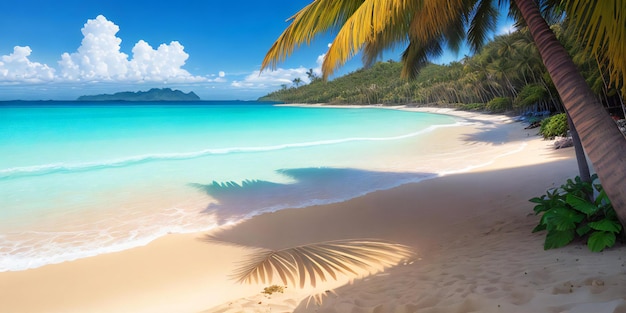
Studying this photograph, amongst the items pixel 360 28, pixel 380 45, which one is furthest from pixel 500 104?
pixel 360 28

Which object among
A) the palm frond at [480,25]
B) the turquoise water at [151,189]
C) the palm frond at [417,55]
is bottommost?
the turquoise water at [151,189]

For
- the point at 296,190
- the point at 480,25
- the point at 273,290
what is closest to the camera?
the point at 273,290

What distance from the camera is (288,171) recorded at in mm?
10766

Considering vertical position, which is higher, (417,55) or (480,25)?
(480,25)

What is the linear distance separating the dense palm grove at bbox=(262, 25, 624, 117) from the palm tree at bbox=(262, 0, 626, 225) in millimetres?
236

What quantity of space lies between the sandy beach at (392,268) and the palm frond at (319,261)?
0.58ft

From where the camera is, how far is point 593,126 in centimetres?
279

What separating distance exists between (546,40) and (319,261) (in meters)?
3.12

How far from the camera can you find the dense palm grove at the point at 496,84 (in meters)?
13.6

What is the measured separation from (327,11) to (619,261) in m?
3.97

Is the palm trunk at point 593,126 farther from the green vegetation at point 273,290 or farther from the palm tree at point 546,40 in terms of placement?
the green vegetation at point 273,290

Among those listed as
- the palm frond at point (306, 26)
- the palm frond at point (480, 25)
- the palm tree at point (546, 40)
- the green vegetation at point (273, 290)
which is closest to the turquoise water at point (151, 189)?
the green vegetation at point (273, 290)

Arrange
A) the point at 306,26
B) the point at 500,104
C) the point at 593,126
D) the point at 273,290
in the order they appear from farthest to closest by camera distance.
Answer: the point at 500,104 < the point at 306,26 < the point at 273,290 < the point at 593,126

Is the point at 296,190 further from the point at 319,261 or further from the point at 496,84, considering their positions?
the point at 496,84
